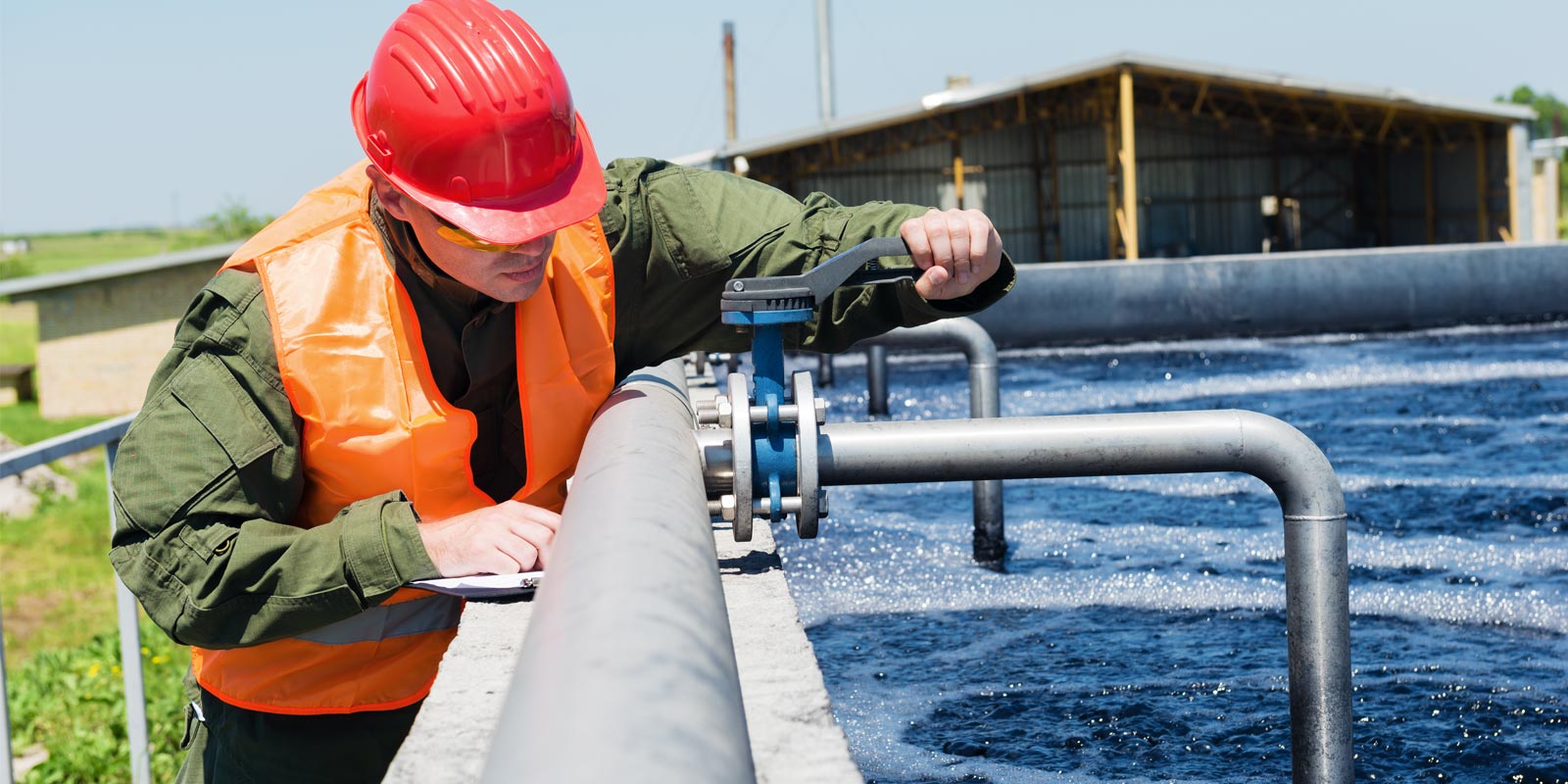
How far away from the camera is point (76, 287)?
20.1 meters

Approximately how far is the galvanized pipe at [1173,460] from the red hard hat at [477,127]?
483 millimetres

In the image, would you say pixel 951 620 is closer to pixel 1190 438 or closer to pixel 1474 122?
pixel 1190 438

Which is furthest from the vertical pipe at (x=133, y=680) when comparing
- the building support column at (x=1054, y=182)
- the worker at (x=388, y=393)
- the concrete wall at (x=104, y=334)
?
the building support column at (x=1054, y=182)

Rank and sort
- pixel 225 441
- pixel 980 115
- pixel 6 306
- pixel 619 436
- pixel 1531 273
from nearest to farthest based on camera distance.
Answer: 1. pixel 619 436
2. pixel 225 441
3. pixel 1531 273
4. pixel 980 115
5. pixel 6 306

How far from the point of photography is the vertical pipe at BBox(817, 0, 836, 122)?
2384 cm

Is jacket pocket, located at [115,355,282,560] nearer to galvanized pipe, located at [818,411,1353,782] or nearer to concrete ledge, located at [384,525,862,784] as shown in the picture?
concrete ledge, located at [384,525,862,784]

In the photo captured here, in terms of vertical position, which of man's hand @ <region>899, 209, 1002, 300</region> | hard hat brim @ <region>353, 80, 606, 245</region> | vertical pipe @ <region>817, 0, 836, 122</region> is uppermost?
vertical pipe @ <region>817, 0, 836, 122</region>

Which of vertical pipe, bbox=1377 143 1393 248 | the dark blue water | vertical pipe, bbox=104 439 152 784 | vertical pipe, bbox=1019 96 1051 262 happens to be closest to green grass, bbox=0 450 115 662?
vertical pipe, bbox=104 439 152 784

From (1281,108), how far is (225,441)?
2493 cm

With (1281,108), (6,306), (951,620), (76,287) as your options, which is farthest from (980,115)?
(6,306)

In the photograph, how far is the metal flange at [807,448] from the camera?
1.78 meters

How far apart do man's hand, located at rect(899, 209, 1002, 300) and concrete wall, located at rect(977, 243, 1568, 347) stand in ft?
35.7

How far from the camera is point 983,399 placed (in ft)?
14.8

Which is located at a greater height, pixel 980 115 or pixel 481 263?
pixel 980 115
